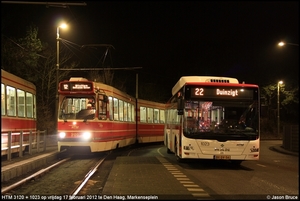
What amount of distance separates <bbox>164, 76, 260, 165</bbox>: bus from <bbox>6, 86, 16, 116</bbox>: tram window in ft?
24.6

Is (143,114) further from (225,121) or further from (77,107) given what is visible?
(225,121)

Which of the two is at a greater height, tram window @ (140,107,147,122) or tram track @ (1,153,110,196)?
tram window @ (140,107,147,122)

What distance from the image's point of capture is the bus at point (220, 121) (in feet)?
45.0

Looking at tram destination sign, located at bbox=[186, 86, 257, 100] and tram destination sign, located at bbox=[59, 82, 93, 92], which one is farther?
tram destination sign, located at bbox=[59, 82, 93, 92]

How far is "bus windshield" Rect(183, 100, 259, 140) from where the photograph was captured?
13.8 meters

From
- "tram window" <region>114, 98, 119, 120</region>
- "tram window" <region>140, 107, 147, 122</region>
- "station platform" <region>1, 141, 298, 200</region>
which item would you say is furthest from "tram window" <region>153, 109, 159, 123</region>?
"station platform" <region>1, 141, 298, 200</region>

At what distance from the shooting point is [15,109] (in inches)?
666

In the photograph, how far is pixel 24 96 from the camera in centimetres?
1839

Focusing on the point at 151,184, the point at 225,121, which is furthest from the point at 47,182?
the point at 225,121

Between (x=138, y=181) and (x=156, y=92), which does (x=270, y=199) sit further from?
(x=156, y=92)

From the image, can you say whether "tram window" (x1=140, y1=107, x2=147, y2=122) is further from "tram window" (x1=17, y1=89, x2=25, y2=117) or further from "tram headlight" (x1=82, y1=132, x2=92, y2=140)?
"tram window" (x1=17, y1=89, x2=25, y2=117)

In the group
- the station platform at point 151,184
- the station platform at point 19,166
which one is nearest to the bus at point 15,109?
the station platform at point 19,166

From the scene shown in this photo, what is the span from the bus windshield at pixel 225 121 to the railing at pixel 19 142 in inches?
263

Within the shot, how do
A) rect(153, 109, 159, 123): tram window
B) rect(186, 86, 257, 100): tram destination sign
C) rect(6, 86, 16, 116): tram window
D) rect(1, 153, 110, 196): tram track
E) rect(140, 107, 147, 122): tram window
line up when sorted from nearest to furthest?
rect(1, 153, 110, 196): tram track, rect(186, 86, 257, 100): tram destination sign, rect(6, 86, 16, 116): tram window, rect(140, 107, 147, 122): tram window, rect(153, 109, 159, 123): tram window
